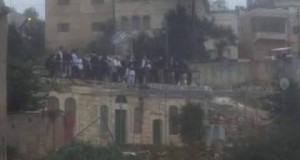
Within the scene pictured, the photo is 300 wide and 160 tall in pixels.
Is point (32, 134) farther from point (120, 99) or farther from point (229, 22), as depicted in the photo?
point (229, 22)

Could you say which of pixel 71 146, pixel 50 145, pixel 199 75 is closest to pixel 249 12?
pixel 199 75

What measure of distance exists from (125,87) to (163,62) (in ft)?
5.85

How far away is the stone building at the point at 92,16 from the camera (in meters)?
47.2

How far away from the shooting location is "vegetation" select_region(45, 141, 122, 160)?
826 inches

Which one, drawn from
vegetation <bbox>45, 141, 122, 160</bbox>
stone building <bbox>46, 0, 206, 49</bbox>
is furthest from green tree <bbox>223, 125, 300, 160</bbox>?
stone building <bbox>46, 0, 206, 49</bbox>

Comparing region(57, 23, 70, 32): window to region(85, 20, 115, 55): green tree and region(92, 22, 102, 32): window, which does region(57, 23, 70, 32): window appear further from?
region(85, 20, 115, 55): green tree

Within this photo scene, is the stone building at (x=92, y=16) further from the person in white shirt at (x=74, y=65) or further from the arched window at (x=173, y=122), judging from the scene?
the person in white shirt at (x=74, y=65)

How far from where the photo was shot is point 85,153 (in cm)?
2127

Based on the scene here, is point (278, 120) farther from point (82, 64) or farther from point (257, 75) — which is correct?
point (257, 75)

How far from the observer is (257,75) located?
134 ft

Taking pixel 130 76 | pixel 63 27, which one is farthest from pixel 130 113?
pixel 63 27

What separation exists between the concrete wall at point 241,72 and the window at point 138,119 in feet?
22.4

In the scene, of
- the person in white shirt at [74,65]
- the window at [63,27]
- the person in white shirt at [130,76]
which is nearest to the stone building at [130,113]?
the person in white shirt at [130,76]

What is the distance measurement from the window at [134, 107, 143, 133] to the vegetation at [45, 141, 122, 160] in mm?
8412
